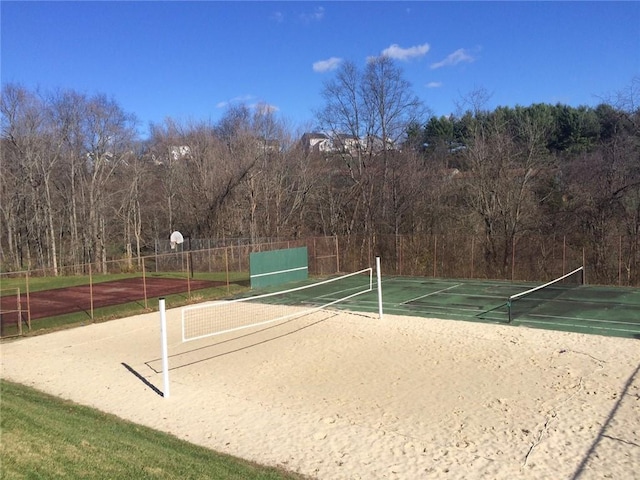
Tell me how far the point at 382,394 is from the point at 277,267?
17.6 metres

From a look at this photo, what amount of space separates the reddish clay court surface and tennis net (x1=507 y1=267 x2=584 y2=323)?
45.9ft

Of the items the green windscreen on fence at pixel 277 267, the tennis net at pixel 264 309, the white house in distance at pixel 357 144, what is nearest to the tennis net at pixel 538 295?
the tennis net at pixel 264 309

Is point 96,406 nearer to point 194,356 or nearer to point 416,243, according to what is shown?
point 194,356

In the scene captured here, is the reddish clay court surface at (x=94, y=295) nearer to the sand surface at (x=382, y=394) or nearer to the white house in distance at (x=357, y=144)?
the sand surface at (x=382, y=394)

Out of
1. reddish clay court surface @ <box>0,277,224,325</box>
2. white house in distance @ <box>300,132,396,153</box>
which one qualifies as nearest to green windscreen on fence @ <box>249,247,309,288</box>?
reddish clay court surface @ <box>0,277,224,325</box>

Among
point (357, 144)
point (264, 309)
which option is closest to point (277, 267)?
point (264, 309)

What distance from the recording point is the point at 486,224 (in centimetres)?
2997

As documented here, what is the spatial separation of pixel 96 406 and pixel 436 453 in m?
6.33

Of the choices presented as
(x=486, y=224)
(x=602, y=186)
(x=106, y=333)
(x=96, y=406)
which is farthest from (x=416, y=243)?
(x=96, y=406)

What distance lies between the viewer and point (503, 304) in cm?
1850

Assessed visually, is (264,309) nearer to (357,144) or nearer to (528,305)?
(528,305)

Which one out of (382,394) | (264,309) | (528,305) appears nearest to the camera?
(382,394)

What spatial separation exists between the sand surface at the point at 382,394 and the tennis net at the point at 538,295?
8.29ft

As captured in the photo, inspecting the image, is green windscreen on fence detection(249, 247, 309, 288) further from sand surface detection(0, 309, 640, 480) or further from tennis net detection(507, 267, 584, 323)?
tennis net detection(507, 267, 584, 323)
